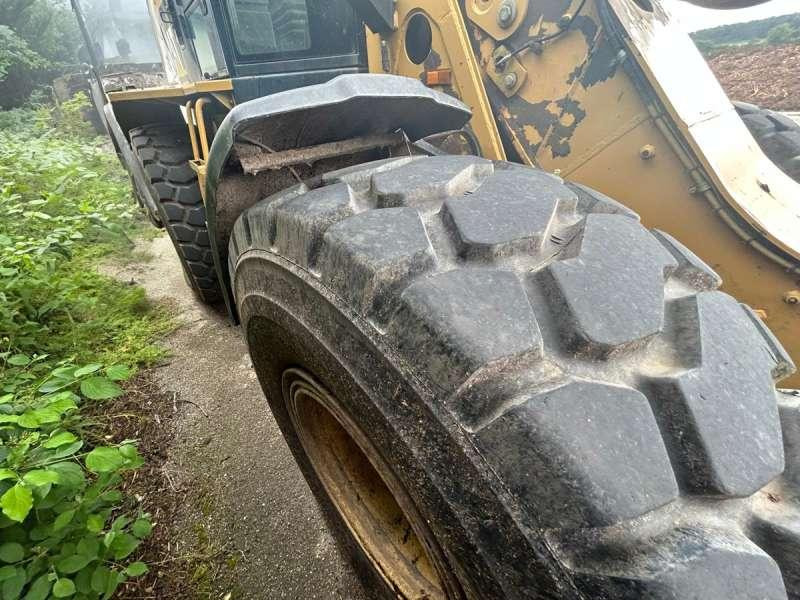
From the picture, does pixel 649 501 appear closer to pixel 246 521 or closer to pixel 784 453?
pixel 784 453

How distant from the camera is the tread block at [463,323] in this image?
0.60m

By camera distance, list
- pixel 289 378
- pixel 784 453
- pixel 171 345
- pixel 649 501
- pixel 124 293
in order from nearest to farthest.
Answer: pixel 649 501, pixel 784 453, pixel 289 378, pixel 171 345, pixel 124 293


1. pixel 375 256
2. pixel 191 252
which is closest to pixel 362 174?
pixel 375 256

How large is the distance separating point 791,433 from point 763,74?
9.94 meters

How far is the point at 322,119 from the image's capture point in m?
1.09

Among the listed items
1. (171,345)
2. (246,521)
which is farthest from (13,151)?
(246,521)

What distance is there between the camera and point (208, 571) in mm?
1389

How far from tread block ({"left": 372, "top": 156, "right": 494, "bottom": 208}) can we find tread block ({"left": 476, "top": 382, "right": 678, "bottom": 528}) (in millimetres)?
447

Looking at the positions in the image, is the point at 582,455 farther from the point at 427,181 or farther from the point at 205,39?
the point at 205,39

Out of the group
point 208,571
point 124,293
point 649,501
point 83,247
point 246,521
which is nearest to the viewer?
point 649,501

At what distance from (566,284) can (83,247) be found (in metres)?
3.99

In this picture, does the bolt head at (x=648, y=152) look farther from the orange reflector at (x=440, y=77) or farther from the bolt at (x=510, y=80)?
the orange reflector at (x=440, y=77)

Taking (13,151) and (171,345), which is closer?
(171,345)

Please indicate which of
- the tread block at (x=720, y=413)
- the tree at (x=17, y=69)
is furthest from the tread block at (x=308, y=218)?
the tree at (x=17, y=69)
